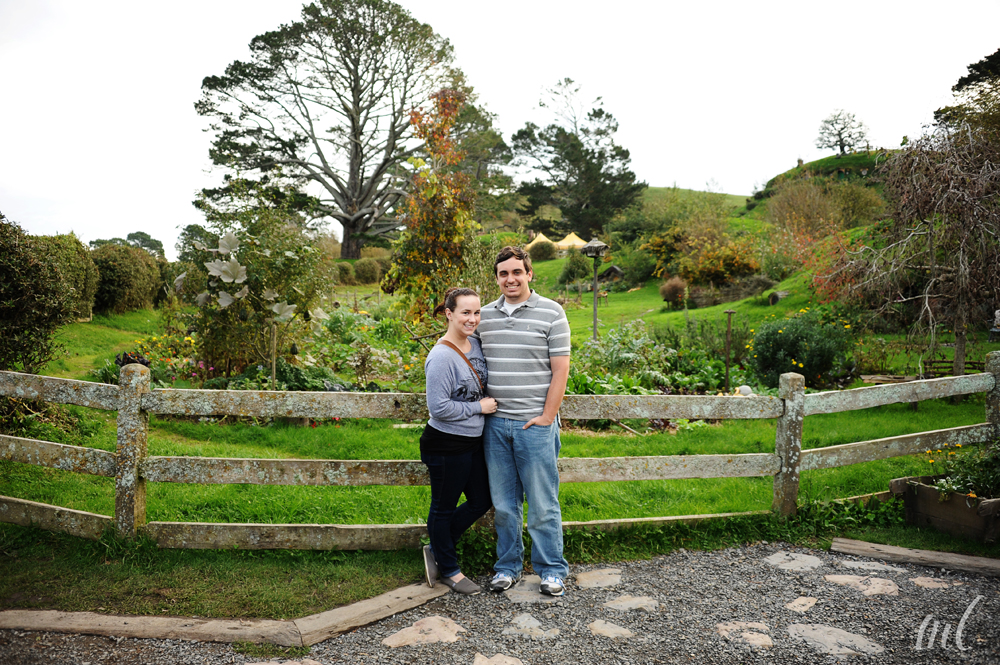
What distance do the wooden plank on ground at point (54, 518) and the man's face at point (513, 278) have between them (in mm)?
2718

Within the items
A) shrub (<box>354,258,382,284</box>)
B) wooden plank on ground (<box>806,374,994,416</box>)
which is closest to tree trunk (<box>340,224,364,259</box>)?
shrub (<box>354,258,382,284</box>)

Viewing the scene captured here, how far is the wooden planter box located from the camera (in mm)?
4156

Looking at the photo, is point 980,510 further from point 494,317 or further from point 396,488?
point 396,488

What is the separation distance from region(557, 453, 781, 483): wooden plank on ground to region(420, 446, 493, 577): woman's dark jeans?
651 millimetres

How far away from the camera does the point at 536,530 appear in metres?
3.59

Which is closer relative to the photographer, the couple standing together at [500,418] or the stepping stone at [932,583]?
the couple standing together at [500,418]

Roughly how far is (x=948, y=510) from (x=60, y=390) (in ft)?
19.2

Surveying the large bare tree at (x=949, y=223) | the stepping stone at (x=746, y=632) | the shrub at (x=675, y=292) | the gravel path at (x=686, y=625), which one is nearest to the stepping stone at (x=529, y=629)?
the gravel path at (x=686, y=625)

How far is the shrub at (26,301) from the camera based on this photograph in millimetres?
5398

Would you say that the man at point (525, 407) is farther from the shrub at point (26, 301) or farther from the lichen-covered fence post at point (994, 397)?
the shrub at point (26, 301)

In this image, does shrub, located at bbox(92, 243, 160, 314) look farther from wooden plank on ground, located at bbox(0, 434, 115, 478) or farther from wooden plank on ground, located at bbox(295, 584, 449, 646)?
wooden plank on ground, located at bbox(295, 584, 449, 646)

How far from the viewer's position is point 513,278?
3.45 meters

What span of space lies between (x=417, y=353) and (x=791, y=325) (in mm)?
5439

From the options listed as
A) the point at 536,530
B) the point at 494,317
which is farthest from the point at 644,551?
the point at 494,317
